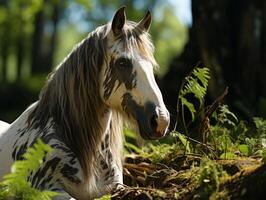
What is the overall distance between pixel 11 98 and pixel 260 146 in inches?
599

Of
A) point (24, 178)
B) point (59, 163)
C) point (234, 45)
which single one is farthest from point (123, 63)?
point (234, 45)

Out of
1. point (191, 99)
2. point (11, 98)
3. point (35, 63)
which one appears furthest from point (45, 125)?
point (35, 63)

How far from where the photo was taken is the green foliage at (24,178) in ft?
14.3

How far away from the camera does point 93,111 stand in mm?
5691

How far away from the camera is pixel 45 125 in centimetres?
570

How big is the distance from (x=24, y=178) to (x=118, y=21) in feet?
5.22

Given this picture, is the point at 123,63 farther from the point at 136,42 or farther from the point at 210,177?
the point at 210,177

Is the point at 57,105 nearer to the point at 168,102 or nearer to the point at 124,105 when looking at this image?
the point at 124,105

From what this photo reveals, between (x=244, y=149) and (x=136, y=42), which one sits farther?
(x=244, y=149)

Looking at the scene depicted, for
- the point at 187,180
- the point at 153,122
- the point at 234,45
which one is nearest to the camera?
the point at 153,122

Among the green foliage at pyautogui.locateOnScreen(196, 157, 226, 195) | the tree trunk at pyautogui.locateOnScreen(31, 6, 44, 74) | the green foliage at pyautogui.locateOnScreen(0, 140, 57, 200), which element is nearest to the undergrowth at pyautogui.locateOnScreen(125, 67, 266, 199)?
the green foliage at pyautogui.locateOnScreen(196, 157, 226, 195)

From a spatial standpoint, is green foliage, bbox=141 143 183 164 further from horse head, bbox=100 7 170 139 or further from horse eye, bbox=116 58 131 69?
horse eye, bbox=116 58 131 69

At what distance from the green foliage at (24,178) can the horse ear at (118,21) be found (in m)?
1.39

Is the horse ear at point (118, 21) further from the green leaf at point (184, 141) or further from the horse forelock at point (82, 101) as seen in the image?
the green leaf at point (184, 141)
